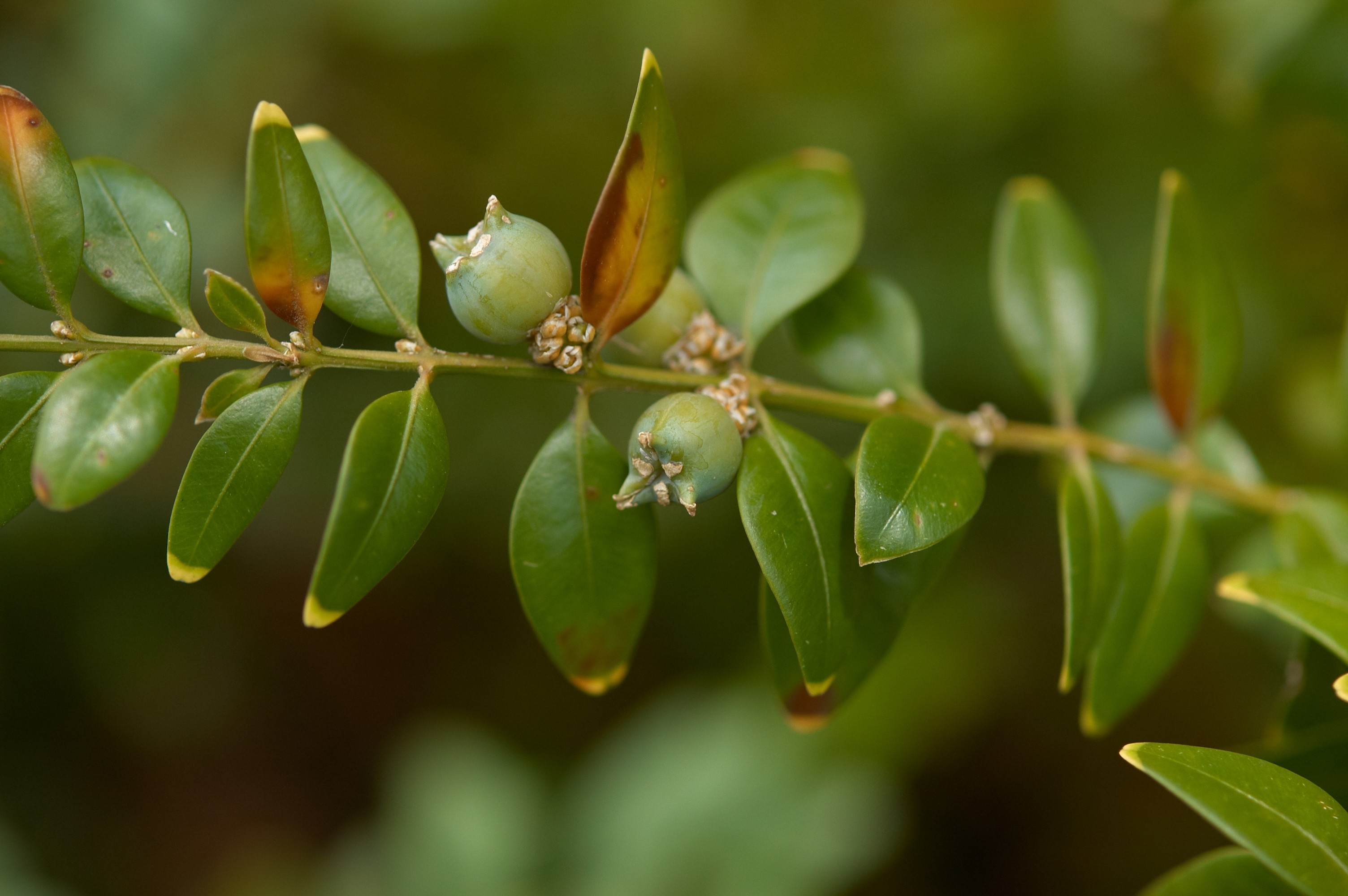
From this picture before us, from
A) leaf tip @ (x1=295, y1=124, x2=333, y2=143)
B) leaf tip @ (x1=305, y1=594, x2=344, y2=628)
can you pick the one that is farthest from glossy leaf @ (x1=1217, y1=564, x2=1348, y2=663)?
leaf tip @ (x1=295, y1=124, x2=333, y2=143)

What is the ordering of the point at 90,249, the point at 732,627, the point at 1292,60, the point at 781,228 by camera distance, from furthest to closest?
the point at 732,627 < the point at 1292,60 < the point at 781,228 < the point at 90,249

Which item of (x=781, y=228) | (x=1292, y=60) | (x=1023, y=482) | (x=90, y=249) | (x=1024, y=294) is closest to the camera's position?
(x=90, y=249)

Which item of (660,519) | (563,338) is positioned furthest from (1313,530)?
(660,519)

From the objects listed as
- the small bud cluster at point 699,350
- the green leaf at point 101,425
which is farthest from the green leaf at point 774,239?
the green leaf at point 101,425

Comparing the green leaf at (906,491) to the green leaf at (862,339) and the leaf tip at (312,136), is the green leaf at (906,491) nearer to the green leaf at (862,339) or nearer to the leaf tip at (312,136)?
the green leaf at (862,339)

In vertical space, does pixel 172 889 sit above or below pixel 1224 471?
below

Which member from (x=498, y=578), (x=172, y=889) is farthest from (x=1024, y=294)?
(x=172, y=889)

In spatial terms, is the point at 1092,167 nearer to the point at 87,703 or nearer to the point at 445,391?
the point at 445,391

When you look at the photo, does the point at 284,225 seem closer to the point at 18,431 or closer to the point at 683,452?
the point at 18,431

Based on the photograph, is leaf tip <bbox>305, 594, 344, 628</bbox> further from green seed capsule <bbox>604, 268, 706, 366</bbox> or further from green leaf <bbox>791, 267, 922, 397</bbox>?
green leaf <bbox>791, 267, 922, 397</bbox>
